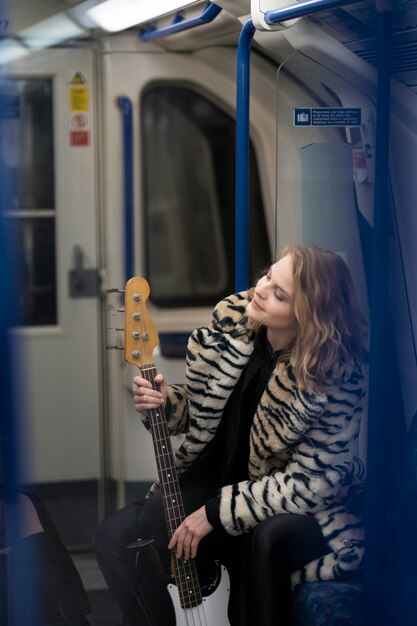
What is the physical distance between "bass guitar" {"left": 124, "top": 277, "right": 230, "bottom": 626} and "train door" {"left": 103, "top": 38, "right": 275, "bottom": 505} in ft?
5.78

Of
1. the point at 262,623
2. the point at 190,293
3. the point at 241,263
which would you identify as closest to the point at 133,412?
the point at 190,293

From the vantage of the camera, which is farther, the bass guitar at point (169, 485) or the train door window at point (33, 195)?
the train door window at point (33, 195)

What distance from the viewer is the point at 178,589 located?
299cm

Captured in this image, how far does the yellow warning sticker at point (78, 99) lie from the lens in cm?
485

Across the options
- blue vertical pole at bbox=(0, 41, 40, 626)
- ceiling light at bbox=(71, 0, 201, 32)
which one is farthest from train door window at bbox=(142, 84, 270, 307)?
blue vertical pole at bbox=(0, 41, 40, 626)

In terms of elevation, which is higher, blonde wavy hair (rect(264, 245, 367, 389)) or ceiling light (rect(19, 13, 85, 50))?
ceiling light (rect(19, 13, 85, 50))

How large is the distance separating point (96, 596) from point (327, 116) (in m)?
2.17

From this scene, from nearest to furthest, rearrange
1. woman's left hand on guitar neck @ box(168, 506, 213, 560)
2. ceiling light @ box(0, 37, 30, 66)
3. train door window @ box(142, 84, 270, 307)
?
woman's left hand on guitar neck @ box(168, 506, 213, 560)
ceiling light @ box(0, 37, 30, 66)
train door window @ box(142, 84, 270, 307)

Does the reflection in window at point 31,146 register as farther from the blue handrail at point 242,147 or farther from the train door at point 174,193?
the blue handrail at point 242,147

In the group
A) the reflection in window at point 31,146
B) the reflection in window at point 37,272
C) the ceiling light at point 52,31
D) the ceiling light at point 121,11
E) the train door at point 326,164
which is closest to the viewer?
the train door at point 326,164

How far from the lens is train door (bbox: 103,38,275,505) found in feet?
15.9

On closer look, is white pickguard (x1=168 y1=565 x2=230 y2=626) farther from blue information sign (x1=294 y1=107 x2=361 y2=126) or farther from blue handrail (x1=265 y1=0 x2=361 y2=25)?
blue handrail (x1=265 y1=0 x2=361 y2=25)

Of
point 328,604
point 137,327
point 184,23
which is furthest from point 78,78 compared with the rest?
point 328,604

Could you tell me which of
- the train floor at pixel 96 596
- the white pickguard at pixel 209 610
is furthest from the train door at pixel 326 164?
the train floor at pixel 96 596
